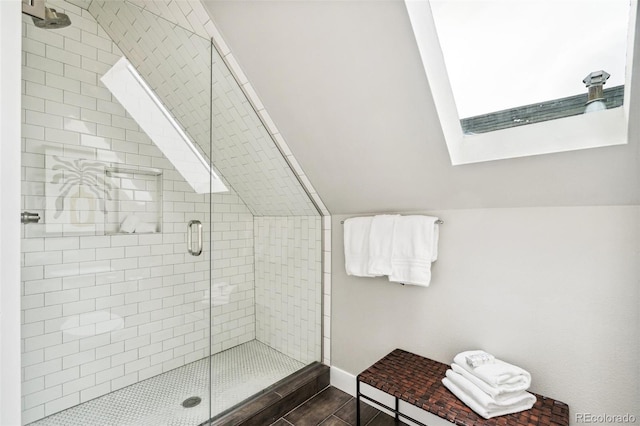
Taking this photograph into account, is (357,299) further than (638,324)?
Yes

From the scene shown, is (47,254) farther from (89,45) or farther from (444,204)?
(444,204)

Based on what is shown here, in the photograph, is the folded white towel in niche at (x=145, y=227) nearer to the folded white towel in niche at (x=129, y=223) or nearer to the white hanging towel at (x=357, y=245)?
the folded white towel in niche at (x=129, y=223)

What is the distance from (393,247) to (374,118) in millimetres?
714

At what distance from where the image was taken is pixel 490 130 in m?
1.42

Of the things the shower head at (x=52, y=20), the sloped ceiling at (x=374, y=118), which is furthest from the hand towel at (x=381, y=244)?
the shower head at (x=52, y=20)

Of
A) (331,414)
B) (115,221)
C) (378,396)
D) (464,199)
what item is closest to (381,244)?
(464,199)

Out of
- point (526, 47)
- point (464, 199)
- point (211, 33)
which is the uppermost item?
point (211, 33)

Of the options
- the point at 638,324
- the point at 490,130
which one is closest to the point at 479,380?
the point at 638,324

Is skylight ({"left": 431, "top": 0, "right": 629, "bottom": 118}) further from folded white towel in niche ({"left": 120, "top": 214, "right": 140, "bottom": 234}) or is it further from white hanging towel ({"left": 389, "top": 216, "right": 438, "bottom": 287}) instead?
folded white towel in niche ({"left": 120, "top": 214, "right": 140, "bottom": 234})

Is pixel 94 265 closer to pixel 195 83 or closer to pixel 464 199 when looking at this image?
pixel 195 83

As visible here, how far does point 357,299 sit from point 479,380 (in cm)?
91

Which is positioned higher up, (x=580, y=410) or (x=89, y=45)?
(x=89, y=45)

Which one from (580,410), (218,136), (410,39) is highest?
(410,39)

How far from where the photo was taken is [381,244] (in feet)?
6.16
